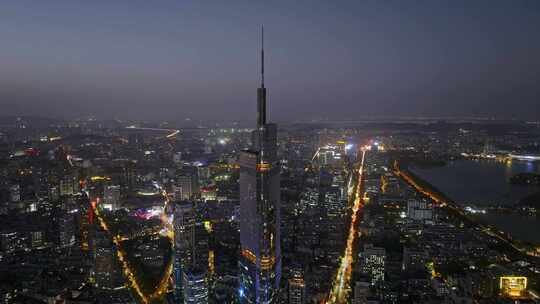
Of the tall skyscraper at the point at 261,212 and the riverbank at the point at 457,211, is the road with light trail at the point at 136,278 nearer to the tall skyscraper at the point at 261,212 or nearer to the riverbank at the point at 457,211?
the tall skyscraper at the point at 261,212

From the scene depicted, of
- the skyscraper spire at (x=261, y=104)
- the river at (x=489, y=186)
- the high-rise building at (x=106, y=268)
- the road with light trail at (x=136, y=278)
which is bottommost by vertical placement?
the road with light trail at (x=136, y=278)

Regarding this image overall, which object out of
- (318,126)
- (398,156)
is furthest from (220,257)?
(318,126)

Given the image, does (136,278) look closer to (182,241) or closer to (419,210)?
(182,241)

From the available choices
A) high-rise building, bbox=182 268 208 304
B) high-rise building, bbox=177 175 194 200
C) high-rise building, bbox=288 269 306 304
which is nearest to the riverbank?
high-rise building, bbox=288 269 306 304

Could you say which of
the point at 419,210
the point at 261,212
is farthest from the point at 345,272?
the point at 419,210

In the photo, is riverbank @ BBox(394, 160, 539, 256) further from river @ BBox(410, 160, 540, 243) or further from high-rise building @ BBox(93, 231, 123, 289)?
high-rise building @ BBox(93, 231, 123, 289)

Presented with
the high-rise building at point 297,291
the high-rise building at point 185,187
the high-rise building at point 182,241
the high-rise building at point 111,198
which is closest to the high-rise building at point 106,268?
the high-rise building at point 182,241
